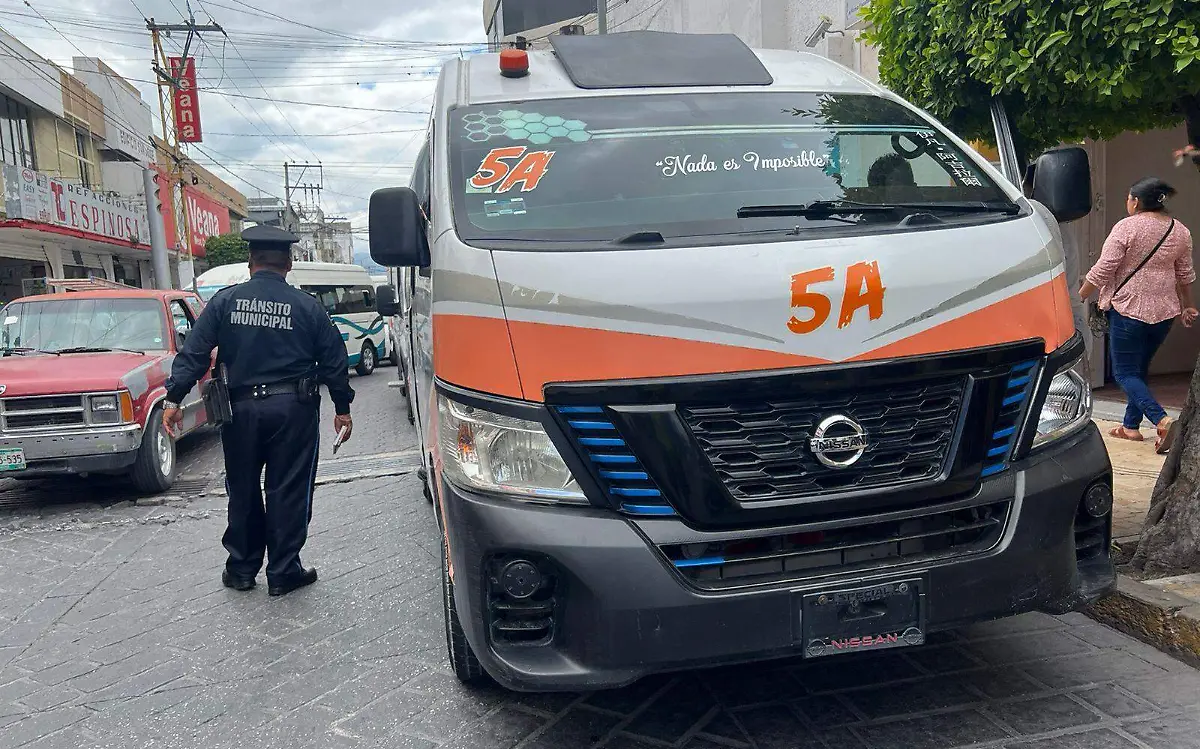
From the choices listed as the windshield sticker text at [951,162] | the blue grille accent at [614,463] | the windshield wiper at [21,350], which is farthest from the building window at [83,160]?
the blue grille accent at [614,463]

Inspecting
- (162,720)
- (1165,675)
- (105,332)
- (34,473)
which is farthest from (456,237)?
(105,332)

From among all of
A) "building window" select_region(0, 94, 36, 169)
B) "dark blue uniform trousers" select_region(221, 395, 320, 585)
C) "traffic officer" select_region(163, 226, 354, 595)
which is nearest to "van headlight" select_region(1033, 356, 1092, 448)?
"traffic officer" select_region(163, 226, 354, 595)

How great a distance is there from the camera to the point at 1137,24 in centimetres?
324

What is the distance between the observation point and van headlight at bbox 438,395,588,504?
2459 mm

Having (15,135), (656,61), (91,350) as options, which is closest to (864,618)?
(656,61)

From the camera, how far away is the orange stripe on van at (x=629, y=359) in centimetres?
243

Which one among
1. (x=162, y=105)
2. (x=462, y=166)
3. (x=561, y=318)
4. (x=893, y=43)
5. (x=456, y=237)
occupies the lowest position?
(x=561, y=318)

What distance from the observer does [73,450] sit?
6965 mm

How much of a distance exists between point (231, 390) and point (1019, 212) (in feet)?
11.7

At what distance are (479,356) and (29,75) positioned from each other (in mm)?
24406

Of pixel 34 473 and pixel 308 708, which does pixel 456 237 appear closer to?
pixel 308 708

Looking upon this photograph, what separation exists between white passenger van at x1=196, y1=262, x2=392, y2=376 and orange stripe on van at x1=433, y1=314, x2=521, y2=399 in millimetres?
16192

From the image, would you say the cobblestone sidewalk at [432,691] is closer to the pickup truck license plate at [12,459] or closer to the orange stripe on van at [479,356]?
the orange stripe on van at [479,356]

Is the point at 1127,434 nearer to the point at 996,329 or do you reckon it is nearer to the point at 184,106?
the point at 996,329
